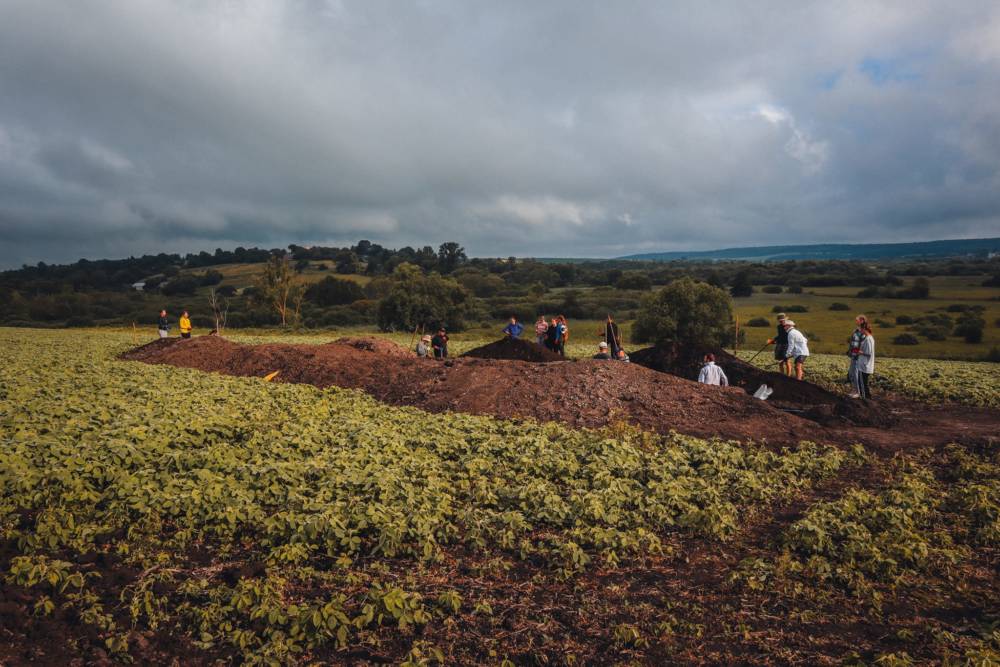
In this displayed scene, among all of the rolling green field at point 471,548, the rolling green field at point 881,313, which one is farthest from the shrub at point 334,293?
the rolling green field at point 471,548

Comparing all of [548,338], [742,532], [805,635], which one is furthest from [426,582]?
[548,338]

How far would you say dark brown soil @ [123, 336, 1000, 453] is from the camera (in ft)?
46.4

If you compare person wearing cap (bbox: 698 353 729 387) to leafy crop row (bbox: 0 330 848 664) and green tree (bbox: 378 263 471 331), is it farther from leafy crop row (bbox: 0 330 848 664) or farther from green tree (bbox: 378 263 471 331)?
green tree (bbox: 378 263 471 331)

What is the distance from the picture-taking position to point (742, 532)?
28.0 feet

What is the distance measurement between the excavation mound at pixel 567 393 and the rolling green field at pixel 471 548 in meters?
2.40

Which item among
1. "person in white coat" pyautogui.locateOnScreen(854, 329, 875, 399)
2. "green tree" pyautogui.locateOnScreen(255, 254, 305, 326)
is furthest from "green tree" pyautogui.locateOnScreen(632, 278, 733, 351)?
"green tree" pyautogui.locateOnScreen(255, 254, 305, 326)

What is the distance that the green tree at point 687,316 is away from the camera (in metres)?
58.7

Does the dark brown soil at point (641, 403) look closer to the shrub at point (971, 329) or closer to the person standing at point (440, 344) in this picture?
the person standing at point (440, 344)

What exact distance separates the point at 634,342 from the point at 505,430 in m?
49.8

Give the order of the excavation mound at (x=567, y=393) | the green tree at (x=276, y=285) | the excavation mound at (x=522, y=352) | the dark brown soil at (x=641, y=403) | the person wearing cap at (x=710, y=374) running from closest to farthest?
the dark brown soil at (x=641, y=403) → the excavation mound at (x=567, y=393) → the person wearing cap at (x=710, y=374) → the excavation mound at (x=522, y=352) → the green tree at (x=276, y=285)

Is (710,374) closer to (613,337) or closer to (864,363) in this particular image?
(864,363)

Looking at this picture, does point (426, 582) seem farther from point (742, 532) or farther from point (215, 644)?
point (742, 532)

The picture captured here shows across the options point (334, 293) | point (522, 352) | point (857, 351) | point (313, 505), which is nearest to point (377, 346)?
point (522, 352)

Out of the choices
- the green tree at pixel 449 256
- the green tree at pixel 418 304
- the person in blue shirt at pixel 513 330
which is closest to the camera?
the person in blue shirt at pixel 513 330
